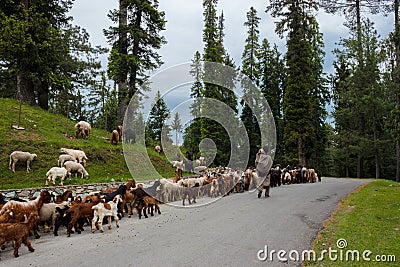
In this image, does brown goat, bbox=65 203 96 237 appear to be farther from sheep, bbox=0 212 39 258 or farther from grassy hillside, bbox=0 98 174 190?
grassy hillside, bbox=0 98 174 190

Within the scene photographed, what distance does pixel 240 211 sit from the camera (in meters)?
10.7

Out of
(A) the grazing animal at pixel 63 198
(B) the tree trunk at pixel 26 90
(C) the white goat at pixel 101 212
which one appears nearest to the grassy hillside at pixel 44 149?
(B) the tree trunk at pixel 26 90

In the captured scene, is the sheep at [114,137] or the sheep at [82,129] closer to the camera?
the sheep at [82,129]

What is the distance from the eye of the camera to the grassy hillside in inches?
513

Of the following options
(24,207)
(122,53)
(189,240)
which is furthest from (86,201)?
(122,53)

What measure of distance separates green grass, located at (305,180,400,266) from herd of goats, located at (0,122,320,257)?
214 inches

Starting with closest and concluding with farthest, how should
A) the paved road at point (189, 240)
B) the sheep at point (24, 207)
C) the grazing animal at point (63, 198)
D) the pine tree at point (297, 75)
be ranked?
the paved road at point (189, 240), the sheep at point (24, 207), the grazing animal at point (63, 198), the pine tree at point (297, 75)

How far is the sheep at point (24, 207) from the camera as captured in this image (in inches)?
290

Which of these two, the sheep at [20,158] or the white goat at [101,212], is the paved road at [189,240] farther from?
the sheep at [20,158]

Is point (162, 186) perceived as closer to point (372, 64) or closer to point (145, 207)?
point (145, 207)

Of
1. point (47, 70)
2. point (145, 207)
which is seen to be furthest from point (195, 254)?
point (47, 70)

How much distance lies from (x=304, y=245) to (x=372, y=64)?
3245 centimetres

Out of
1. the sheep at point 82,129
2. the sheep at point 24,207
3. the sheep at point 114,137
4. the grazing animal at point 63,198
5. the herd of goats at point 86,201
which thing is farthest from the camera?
the sheep at point 114,137

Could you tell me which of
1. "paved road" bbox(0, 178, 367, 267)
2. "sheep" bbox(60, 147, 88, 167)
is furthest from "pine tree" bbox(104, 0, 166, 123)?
"paved road" bbox(0, 178, 367, 267)
